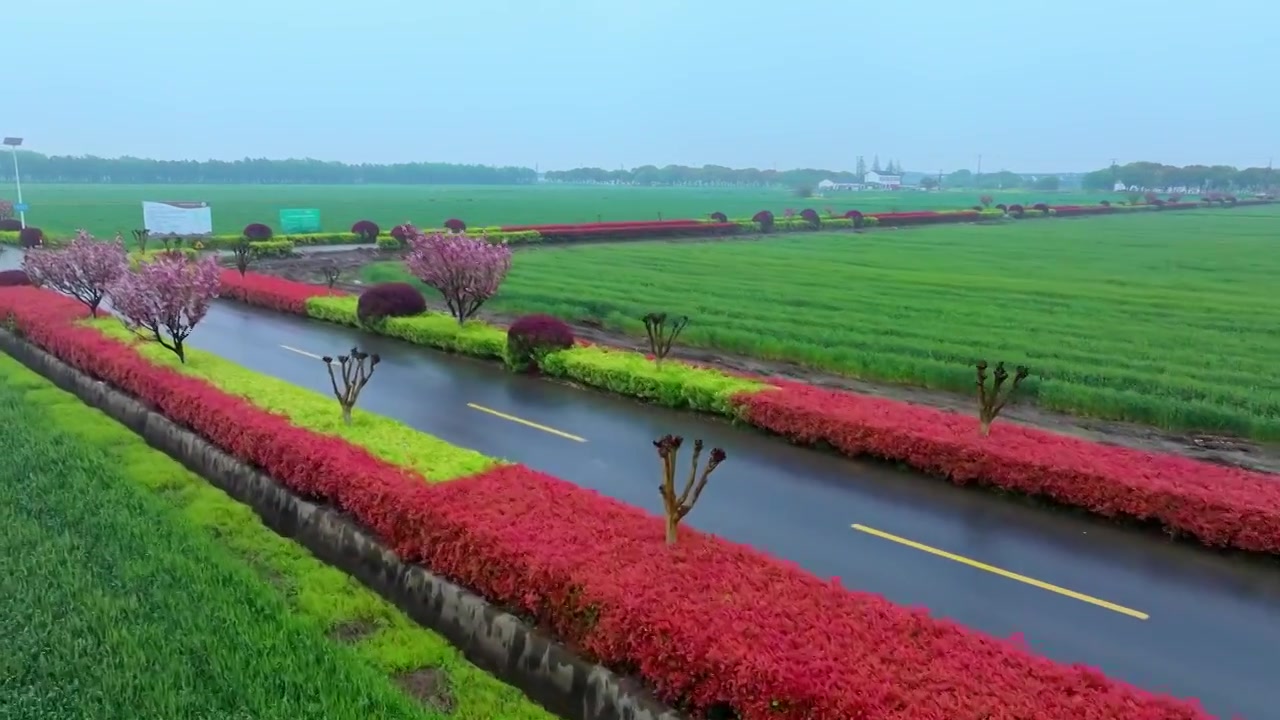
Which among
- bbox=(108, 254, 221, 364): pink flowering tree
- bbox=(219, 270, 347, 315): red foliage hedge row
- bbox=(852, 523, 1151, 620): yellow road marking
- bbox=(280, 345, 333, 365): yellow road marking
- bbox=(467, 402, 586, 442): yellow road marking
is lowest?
bbox=(852, 523, 1151, 620): yellow road marking

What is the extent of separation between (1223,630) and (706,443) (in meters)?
6.19

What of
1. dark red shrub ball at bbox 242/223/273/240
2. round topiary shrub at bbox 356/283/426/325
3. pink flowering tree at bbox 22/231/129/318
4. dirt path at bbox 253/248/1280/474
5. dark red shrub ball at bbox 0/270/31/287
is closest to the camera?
dirt path at bbox 253/248/1280/474

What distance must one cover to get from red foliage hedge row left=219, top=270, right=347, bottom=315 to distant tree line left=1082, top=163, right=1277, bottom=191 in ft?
530

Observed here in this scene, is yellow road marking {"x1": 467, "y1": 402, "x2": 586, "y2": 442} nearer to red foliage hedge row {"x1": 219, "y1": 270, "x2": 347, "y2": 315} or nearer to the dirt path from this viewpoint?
the dirt path

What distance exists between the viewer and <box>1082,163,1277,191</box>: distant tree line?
487 ft

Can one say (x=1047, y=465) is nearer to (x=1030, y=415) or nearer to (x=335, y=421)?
(x=1030, y=415)

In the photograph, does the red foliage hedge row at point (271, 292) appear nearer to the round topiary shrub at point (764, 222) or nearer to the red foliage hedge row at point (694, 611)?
the red foliage hedge row at point (694, 611)

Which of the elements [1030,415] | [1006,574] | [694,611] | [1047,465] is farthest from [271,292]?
[694,611]

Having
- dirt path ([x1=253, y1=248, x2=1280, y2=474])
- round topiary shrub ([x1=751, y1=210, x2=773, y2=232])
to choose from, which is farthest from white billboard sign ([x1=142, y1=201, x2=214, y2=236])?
round topiary shrub ([x1=751, y1=210, x2=773, y2=232])

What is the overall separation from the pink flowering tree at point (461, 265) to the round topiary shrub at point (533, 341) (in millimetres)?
2213

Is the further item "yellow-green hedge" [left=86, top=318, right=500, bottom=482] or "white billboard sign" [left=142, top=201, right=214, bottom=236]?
"white billboard sign" [left=142, top=201, right=214, bottom=236]

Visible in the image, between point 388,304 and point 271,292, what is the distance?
570 cm

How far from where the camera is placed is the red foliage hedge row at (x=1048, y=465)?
8.83 metres

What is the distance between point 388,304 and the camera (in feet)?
65.3
